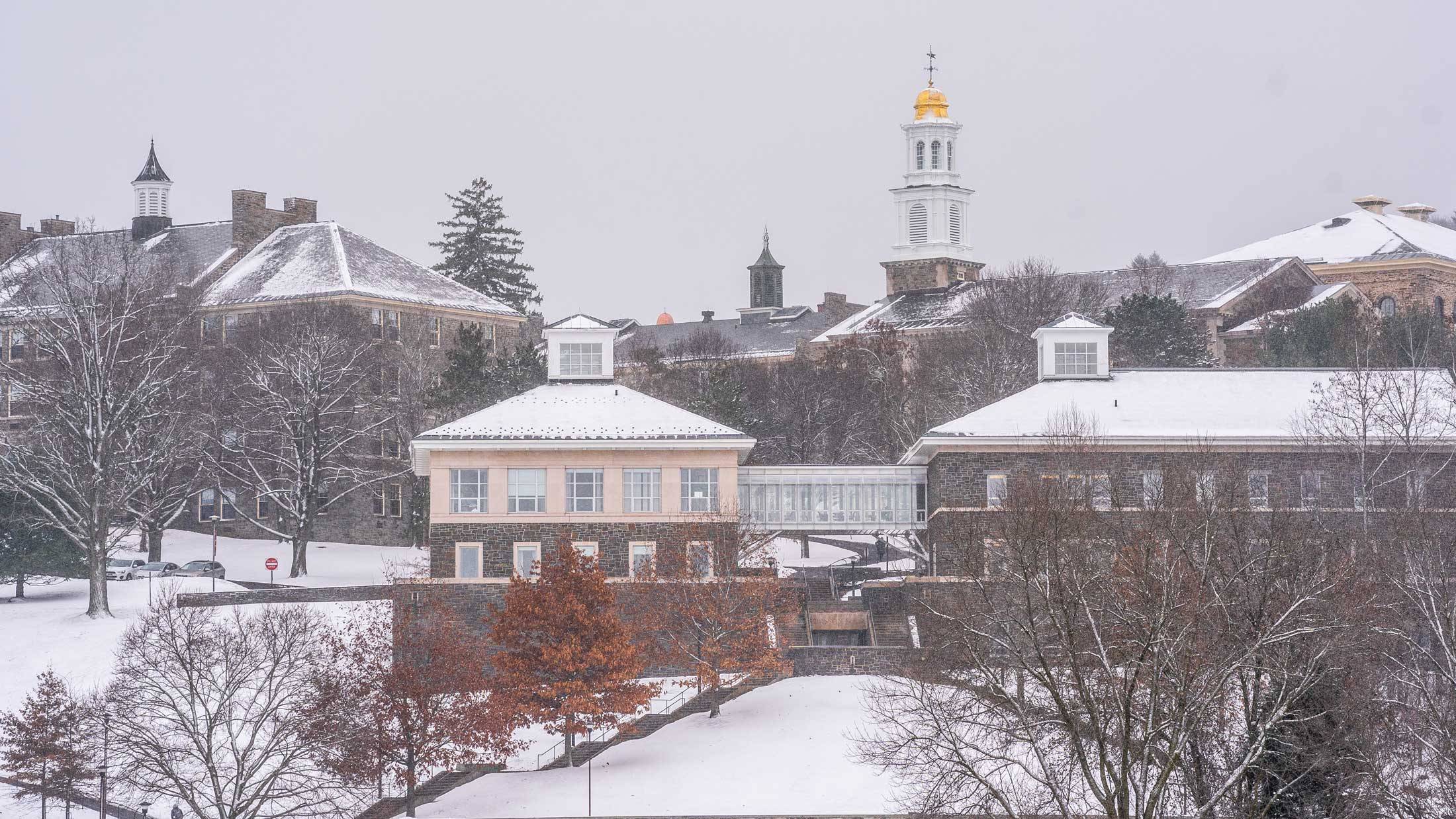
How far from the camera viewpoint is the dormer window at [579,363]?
68562 mm

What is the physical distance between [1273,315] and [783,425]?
22214 millimetres

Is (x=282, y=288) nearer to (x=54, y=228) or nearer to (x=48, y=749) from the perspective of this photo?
(x=54, y=228)

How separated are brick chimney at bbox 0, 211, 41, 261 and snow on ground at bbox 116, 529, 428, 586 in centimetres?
2376

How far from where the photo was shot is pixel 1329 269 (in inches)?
4355

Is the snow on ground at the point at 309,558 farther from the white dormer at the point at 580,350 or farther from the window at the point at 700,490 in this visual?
the window at the point at 700,490

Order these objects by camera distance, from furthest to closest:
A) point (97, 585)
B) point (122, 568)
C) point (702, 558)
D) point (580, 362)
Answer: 1. point (122, 568)
2. point (580, 362)
3. point (97, 585)
4. point (702, 558)

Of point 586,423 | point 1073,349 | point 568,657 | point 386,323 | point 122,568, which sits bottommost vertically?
point 568,657

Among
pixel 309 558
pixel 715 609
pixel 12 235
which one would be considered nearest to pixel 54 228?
pixel 12 235

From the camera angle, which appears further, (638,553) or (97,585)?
(97,585)

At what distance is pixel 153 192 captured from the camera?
355 ft

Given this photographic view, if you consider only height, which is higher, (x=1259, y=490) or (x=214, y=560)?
(x=1259, y=490)

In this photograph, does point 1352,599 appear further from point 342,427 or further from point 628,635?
point 342,427

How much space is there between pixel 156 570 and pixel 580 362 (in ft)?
59.9

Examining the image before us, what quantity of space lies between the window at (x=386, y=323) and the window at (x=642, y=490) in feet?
111
